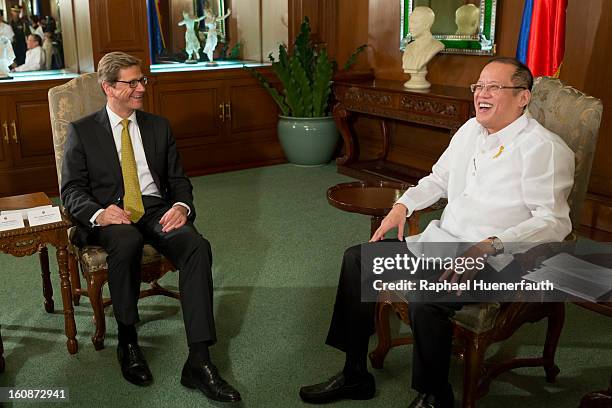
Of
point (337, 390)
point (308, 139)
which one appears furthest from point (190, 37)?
point (337, 390)

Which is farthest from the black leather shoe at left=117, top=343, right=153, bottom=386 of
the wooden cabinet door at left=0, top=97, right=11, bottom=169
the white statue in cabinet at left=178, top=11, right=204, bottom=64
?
the white statue in cabinet at left=178, top=11, right=204, bottom=64

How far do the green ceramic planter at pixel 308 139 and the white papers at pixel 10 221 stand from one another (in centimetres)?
346

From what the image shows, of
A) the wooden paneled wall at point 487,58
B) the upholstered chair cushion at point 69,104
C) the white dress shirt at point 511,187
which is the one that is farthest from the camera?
the wooden paneled wall at point 487,58

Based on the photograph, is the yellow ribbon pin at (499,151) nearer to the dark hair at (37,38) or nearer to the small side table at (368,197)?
the small side table at (368,197)

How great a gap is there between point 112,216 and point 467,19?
10.6 ft

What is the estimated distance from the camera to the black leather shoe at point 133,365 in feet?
7.92

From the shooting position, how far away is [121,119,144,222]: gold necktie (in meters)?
2.65

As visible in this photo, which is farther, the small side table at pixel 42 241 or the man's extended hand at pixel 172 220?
the man's extended hand at pixel 172 220

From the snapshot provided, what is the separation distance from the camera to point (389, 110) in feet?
16.5

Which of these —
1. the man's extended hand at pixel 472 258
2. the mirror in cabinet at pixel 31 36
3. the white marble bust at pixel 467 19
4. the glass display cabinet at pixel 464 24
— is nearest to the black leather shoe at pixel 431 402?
the man's extended hand at pixel 472 258

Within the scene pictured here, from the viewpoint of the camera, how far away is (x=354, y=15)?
586 centimetres

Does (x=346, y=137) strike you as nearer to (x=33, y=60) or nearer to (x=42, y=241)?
(x=33, y=60)

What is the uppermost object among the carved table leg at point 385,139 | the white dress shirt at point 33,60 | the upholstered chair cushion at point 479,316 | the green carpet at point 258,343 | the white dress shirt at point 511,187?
the white dress shirt at point 33,60

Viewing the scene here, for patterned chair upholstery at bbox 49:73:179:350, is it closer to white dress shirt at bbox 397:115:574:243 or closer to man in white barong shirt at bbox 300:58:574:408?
man in white barong shirt at bbox 300:58:574:408
